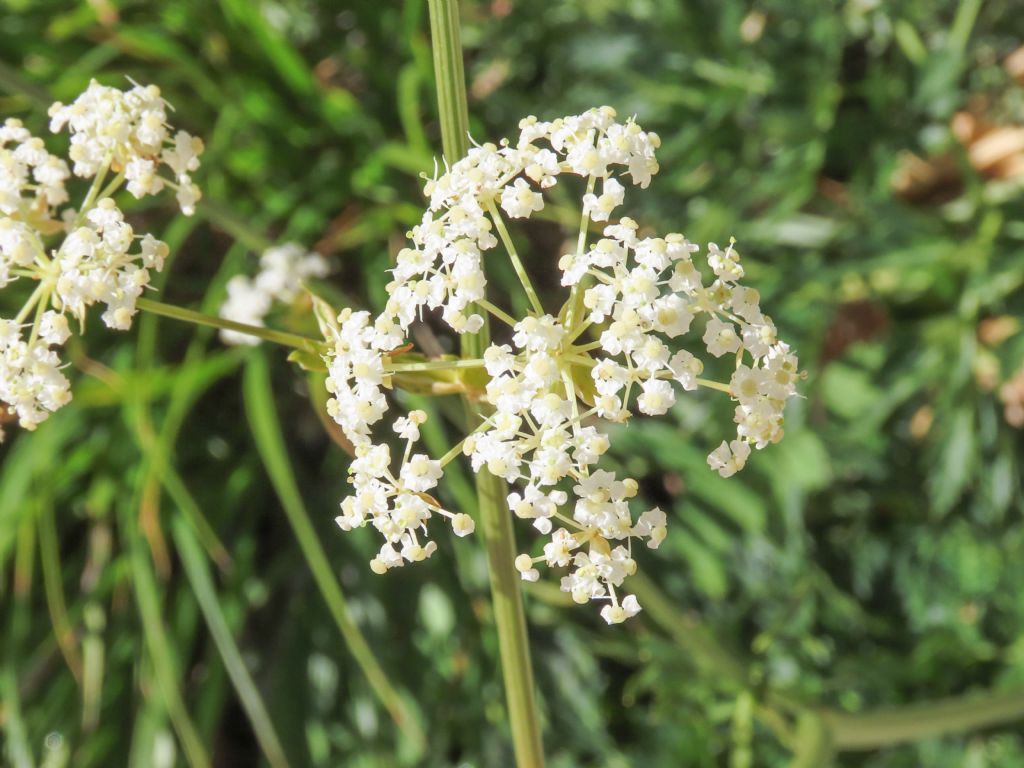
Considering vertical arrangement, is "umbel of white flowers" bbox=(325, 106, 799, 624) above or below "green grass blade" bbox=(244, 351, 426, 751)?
→ below

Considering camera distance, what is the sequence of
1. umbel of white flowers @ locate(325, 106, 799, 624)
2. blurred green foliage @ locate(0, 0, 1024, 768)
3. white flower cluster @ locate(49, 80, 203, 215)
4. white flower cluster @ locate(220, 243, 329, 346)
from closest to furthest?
umbel of white flowers @ locate(325, 106, 799, 624) < white flower cluster @ locate(49, 80, 203, 215) < white flower cluster @ locate(220, 243, 329, 346) < blurred green foliage @ locate(0, 0, 1024, 768)

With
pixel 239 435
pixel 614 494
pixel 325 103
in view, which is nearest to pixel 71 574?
Answer: pixel 239 435

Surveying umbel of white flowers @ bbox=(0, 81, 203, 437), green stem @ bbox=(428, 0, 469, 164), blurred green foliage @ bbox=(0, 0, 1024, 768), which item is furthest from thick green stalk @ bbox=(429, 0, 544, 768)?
blurred green foliage @ bbox=(0, 0, 1024, 768)

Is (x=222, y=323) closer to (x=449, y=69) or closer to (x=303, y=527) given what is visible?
(x=449, y=69)

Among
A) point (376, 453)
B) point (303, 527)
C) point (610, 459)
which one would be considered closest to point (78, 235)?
point (376, 453)

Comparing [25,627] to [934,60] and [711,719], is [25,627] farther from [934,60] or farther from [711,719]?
[934,60]

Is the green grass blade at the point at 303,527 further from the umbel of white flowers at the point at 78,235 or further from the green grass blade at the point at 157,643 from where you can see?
the umbel of white flowers at the point at 78,235

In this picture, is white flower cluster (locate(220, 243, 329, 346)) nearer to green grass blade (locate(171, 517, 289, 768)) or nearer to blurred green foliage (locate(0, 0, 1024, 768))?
blurred green foliage (locate(0, 0, 1024, 768))
